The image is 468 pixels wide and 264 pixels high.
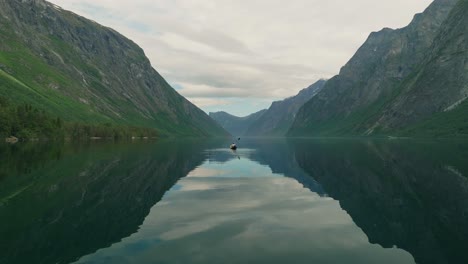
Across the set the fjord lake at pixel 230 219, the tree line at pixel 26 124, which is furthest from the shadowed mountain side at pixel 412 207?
the tree line at pixel 26 124

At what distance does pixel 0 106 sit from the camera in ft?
530

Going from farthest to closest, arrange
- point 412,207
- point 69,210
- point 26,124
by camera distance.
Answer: point 26,124, point 412,207, point 69,210

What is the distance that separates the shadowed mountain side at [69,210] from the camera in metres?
21.5

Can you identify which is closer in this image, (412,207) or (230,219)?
(230,219)

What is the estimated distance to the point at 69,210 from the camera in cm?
3116

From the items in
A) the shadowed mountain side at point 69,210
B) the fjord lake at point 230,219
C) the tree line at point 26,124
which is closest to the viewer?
the fjord lake at point 230,219

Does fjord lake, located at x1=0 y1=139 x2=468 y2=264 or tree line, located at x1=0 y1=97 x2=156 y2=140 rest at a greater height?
tree line, located at x1=0 y1=97 x2=156 y2=140

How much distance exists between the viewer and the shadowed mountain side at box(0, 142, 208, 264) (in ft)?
70.4

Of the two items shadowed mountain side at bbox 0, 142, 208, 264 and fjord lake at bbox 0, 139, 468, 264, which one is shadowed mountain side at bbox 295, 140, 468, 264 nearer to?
fjord lake at bbox 0, 139, 468, 264

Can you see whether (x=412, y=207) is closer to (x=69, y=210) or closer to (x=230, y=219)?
(x=230, y=219)

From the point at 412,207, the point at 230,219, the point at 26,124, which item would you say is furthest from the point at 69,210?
the point at 26,124

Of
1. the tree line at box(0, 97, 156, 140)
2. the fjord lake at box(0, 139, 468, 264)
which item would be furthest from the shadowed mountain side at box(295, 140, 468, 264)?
the tree line at box(0, 97, 156, 140)

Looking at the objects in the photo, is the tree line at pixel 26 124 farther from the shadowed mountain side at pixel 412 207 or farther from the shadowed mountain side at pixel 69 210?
the shadowed mountain side at pixel 412 207

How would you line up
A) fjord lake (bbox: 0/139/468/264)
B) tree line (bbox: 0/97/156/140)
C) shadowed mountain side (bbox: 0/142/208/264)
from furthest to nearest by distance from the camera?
tree line (bbox: 0/97/156/140)
shadowed mountain side (bbox: 0/142/208/264)
fjord lake (bbox: 0/139/468/264)
